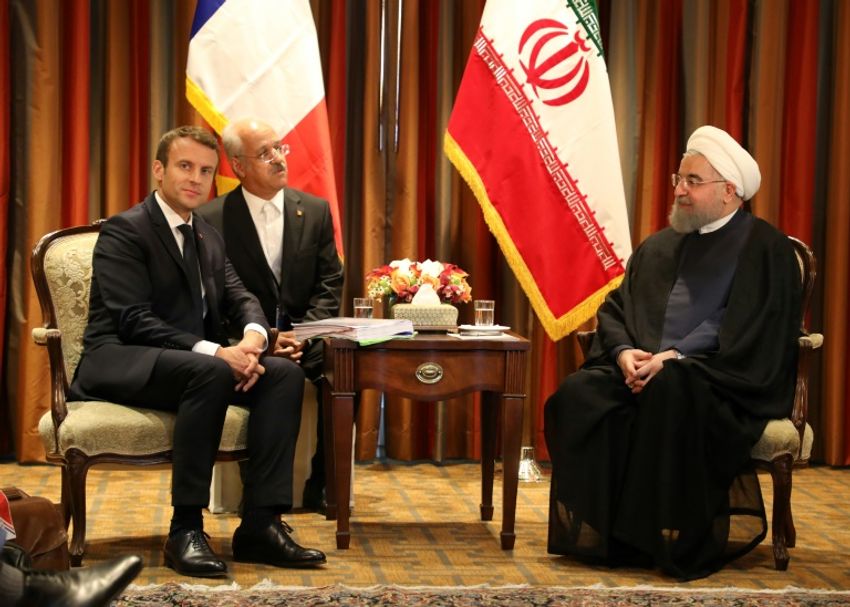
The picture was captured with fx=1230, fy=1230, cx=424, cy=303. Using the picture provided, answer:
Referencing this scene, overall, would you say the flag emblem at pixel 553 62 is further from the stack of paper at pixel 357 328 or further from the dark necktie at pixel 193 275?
the dark necktie at pixel 193 275

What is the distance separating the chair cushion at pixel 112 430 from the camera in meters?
3.77

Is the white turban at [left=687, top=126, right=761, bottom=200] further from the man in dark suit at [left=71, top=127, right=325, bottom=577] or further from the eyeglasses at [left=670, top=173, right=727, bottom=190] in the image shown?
the man in dark suit at [left=71, top=127, right=325, bottom=577]

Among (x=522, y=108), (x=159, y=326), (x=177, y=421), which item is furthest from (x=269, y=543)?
(x=522, y=108)

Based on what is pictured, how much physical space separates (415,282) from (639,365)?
962 millimetres

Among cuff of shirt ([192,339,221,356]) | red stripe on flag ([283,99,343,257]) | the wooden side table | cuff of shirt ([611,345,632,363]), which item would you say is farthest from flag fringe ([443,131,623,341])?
cuff of shirt ([192,339,221,356])

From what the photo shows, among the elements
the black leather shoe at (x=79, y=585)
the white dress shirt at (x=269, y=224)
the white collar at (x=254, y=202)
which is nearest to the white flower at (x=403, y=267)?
the white dress shirt at (x=269, y=224)

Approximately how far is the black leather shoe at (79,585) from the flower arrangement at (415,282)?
85.3 inches

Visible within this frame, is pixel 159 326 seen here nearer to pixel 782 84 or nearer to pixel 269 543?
pixel 269 543

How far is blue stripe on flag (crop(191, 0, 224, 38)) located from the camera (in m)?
5.35

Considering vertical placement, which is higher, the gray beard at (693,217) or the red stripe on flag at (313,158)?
the red stripe on flag at (313,158)

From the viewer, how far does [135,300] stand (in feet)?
13.0

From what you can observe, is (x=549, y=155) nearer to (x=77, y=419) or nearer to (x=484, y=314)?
(x=484, y=314)

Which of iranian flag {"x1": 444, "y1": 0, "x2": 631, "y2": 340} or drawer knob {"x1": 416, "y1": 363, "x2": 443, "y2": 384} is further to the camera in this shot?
iranian flag {"x1": 444, "y1": 0, "x2": 631, "y2": 340}

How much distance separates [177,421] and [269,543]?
0.48 m
